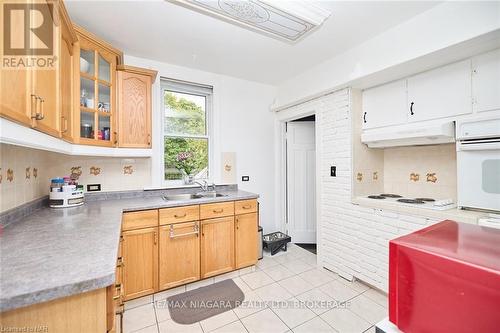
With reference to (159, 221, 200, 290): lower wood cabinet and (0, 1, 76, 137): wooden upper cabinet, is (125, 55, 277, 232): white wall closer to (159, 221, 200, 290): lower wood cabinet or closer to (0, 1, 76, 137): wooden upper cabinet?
(159, 221, 200, 290): lower wood cabinet

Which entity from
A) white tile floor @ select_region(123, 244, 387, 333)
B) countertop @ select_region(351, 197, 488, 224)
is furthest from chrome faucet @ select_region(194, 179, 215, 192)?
countertop @ select_region(351, 197, 488, 224)

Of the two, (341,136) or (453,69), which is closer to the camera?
(453,69)

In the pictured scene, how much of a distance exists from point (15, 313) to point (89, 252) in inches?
11.2

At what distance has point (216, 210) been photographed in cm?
238

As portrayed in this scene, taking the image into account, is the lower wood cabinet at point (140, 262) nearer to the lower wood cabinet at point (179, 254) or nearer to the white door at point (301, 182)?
the lower wood cabinet at point (179, 254)

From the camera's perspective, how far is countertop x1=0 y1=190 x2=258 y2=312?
704mm

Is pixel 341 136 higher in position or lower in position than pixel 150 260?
higher

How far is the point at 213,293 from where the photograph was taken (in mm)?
2193

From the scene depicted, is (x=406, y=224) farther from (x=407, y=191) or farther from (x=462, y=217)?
(x=407, y=191)

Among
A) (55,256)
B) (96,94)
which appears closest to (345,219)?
(55,256)

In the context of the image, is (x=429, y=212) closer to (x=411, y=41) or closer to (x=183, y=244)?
(x=411, y=41)

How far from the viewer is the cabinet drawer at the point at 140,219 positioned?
6.34 ft

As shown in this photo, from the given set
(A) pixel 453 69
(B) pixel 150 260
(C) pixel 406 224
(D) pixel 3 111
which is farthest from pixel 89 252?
(A) pixel 453 69

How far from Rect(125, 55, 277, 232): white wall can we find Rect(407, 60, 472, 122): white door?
1868 millimetres
